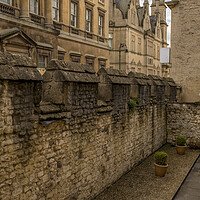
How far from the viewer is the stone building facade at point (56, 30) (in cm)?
1372

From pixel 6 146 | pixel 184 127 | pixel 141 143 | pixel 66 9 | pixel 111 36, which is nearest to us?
pixel 6 146

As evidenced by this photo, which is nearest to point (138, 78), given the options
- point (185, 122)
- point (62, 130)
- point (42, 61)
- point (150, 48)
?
point (185, 122)

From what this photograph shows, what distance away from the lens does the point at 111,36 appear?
35.9m

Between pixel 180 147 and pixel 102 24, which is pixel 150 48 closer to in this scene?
pixel 102 24

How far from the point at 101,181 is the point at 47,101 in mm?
3147

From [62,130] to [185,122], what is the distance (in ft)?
31.1

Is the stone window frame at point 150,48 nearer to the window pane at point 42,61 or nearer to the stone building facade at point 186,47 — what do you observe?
the stone building facade at point 186,47

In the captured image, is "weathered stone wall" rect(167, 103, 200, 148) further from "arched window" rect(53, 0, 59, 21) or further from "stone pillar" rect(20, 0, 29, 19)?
"arched window" rect(53, 0, 59, 21)

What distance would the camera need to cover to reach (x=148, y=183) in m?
8.77

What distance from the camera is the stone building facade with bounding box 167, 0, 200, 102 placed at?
16469 millimetres

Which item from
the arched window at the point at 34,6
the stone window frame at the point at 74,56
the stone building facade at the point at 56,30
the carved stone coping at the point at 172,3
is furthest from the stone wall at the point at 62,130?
the stone window frame at the point at 74,56

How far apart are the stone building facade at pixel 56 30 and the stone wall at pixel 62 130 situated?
735 centimetres

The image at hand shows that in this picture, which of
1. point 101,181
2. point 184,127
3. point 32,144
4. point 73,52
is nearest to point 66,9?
point 73,52

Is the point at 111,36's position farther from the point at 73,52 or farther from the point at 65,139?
the point at 65,139
